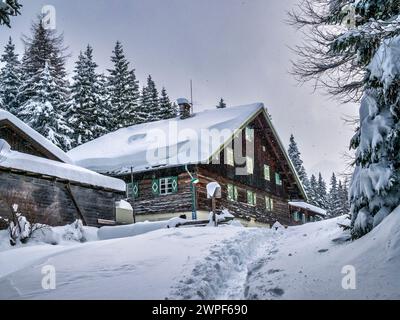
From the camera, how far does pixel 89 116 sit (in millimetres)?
37938

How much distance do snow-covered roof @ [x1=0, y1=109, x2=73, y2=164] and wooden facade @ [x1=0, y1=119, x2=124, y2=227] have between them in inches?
4.2

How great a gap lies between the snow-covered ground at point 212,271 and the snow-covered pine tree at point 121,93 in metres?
33.1

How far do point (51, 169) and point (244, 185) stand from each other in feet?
51.7

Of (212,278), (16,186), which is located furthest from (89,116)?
(212,278)

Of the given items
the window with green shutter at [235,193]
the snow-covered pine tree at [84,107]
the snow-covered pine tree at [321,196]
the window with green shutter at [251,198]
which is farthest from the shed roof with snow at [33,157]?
the snow-covered pine tree at [321,196]

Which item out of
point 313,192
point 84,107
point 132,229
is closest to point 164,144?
point 132,229

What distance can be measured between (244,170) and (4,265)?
2107 cm

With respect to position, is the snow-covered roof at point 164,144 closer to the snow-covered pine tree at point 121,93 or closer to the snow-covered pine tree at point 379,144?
the snow-covered pine tree at point 121,93

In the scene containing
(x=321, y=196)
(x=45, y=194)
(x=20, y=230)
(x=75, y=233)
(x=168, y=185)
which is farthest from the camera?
(x=321, y=196)

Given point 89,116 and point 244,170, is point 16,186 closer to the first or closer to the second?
point 244,170

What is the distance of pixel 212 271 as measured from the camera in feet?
23.1

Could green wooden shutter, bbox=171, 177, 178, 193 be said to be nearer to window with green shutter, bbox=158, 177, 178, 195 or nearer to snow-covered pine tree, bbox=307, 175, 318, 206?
window with green shutter, bbox=158, 177, 178, 195

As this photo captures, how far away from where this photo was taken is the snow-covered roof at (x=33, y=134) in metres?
16.2

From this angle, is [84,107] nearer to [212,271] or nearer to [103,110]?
[103,110]
